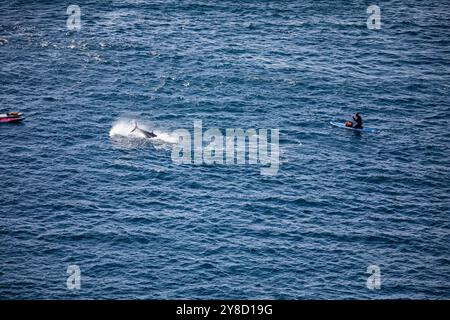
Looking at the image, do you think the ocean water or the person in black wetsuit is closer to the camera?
the ocean water

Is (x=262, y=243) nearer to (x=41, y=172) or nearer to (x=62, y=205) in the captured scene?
(x=62, y=205)

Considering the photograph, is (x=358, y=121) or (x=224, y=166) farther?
(x=358, y=121)

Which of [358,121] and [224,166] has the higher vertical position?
[358,121]

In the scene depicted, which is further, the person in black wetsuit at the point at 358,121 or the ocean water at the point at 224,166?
the person in black wetsuit at the point at 358,121

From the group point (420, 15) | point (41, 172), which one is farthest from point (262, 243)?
point (420, 15)

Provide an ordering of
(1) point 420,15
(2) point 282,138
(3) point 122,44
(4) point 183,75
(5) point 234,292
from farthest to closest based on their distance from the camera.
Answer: (1) point 420,15, (3) point 122,44, (4) point 183,75, (2) point 282,138, (5) point 234,292

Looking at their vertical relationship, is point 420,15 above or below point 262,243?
above

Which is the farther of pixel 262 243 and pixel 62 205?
pixel 62 205
